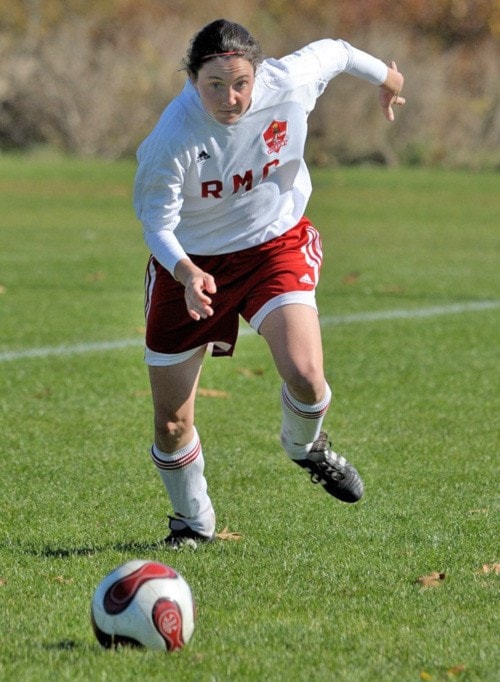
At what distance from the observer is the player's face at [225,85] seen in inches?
203

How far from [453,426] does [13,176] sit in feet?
84.7

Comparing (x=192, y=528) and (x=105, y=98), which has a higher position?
(x=192, y=528)

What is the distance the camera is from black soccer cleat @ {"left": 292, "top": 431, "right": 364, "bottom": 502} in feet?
19.0

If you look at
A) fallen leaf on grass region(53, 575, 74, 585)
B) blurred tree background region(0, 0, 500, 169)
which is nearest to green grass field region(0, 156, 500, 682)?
fallen leaf on grass region(53, 575, 74, 585)

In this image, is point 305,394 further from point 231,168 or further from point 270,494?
point 270,494

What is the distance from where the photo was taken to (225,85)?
5.20 m

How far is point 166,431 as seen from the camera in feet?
18.5

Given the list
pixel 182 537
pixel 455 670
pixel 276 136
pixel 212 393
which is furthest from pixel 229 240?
pixel 212 393

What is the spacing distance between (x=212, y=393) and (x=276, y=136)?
12.6 feet

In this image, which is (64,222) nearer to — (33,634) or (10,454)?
(10,454)

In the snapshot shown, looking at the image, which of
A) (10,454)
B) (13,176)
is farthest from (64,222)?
(10,454)

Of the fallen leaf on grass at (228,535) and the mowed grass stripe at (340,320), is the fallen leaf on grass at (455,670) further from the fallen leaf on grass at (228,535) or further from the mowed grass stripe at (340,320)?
the mowed grass stripe at (340,320)

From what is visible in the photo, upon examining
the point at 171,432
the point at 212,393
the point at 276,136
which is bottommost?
the point at 212,393

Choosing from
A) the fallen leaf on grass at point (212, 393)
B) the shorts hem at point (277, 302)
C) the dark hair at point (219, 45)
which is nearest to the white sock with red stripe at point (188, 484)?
the shorts hem at point (277, 302)
